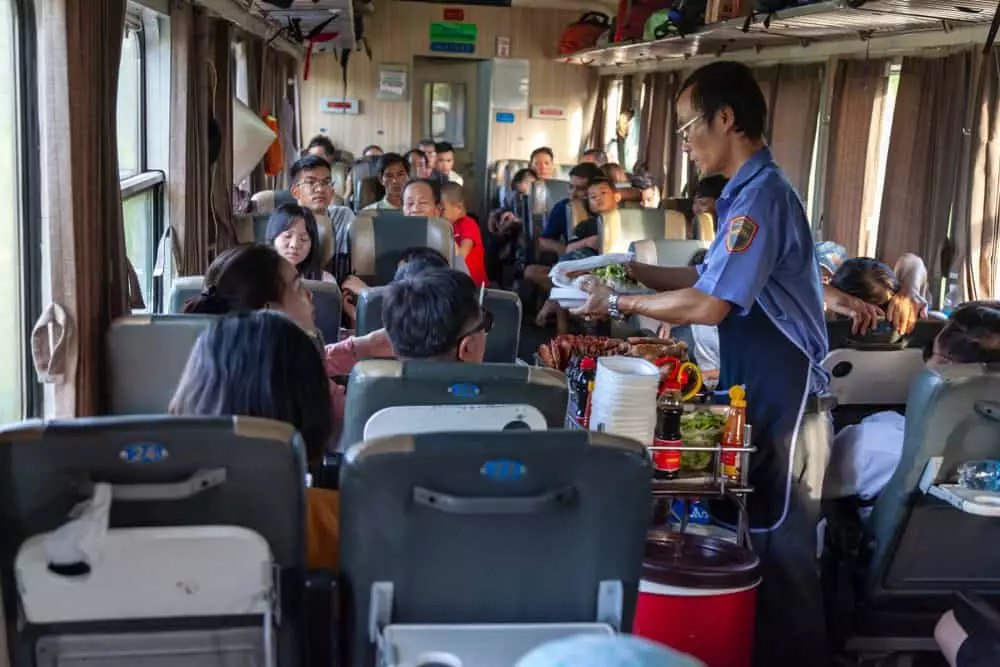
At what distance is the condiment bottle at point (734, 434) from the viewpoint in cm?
256

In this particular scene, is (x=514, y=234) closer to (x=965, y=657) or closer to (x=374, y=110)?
(x=374, y=110)

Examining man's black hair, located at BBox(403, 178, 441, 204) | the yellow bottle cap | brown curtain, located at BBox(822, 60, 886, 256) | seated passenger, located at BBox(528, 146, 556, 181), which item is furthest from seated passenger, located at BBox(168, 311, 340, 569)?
seated passenger, located at BBox(528, 146, 556, 181)

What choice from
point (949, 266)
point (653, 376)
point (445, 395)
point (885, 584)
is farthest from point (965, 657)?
point (949, 266)

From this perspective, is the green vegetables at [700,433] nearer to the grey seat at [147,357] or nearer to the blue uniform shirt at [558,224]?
the grey seat at [147,357]

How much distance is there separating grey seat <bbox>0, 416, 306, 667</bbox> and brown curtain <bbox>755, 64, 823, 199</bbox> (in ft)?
22.6

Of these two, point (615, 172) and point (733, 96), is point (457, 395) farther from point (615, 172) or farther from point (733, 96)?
point (615, 172)

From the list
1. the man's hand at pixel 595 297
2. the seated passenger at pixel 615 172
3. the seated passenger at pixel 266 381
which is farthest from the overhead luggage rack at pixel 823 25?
the seated passenger at pixel 266 381

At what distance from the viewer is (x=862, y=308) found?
3533 millimetres

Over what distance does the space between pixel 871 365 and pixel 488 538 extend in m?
2.38

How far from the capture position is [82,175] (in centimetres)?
298

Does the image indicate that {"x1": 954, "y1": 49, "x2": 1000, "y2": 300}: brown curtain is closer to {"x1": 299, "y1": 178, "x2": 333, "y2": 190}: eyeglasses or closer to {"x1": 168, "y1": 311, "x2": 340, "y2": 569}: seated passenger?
{"x1": 299, "y1": 178, "x2": 333, "y2": 190}: eyeglasses

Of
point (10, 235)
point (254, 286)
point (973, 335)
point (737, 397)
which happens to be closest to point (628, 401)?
point (737, 397)

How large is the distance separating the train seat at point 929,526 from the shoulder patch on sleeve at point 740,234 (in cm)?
52

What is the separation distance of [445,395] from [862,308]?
186cm
